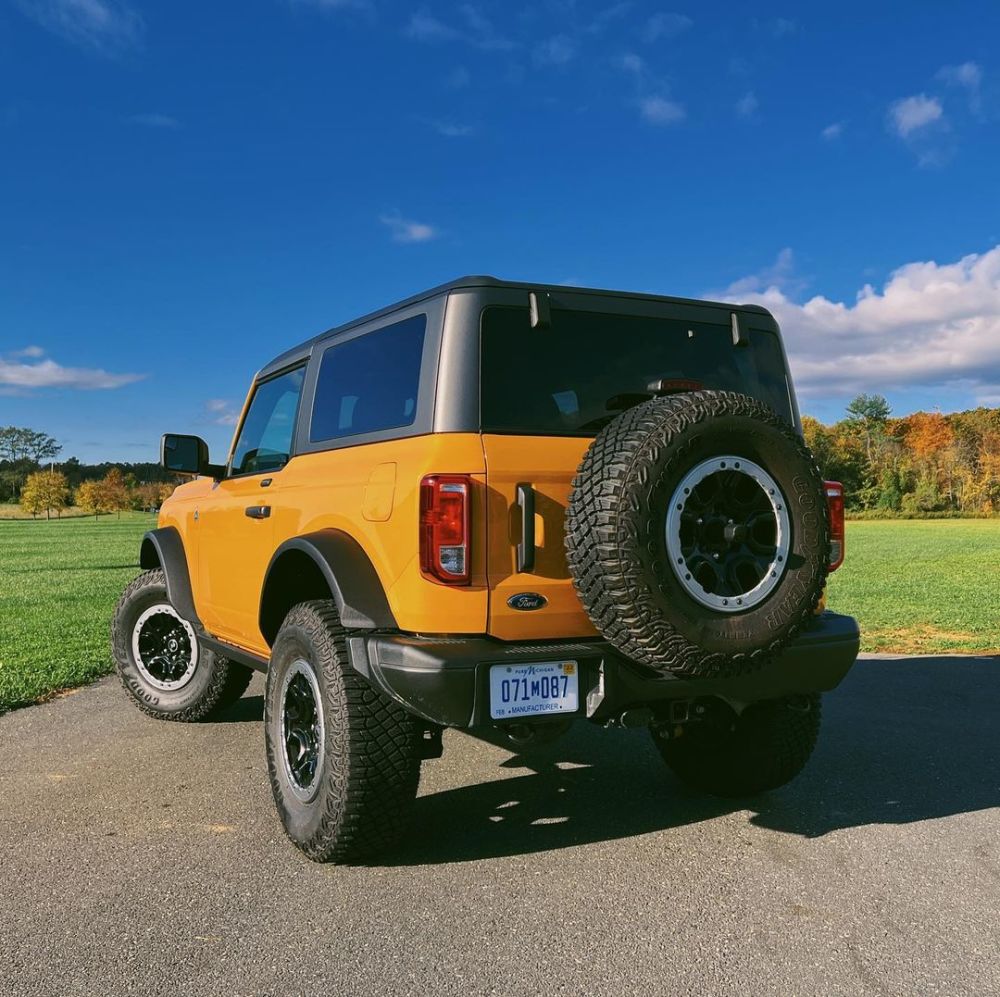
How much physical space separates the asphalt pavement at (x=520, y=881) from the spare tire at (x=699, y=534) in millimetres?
863

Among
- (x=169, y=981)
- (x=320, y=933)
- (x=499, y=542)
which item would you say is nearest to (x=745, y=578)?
(x=499, y=542)

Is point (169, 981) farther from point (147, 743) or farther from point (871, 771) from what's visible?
point (871, 771)

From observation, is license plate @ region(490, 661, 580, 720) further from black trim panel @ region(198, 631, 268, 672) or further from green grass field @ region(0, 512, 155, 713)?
green grass field @ region(0, 512, 155, 713)

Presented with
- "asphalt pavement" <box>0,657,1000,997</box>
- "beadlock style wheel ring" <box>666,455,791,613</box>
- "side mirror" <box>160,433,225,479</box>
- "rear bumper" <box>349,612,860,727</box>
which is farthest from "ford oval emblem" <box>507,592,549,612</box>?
"side mirror" <box>160,433,225,479</box>

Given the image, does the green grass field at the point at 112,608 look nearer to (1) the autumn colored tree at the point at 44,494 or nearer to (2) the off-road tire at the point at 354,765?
(2) the off-road tire at the point at 354,765

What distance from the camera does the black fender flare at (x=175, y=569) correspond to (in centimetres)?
518

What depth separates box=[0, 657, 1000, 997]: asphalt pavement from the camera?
2584 mm

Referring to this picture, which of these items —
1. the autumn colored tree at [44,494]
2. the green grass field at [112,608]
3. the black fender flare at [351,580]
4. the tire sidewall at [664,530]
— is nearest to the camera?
the tire sidewall at [664,530]

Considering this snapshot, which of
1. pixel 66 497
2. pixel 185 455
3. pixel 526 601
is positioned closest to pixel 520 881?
pixel 526 601

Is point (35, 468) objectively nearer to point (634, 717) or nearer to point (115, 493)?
point (115, 493)

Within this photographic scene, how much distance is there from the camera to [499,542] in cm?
303

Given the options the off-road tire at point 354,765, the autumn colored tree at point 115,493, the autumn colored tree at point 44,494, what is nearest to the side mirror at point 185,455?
the off-road tire at point 354,765

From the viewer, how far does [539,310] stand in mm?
3387

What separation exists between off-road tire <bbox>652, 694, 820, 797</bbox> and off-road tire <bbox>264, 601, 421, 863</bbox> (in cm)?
119
